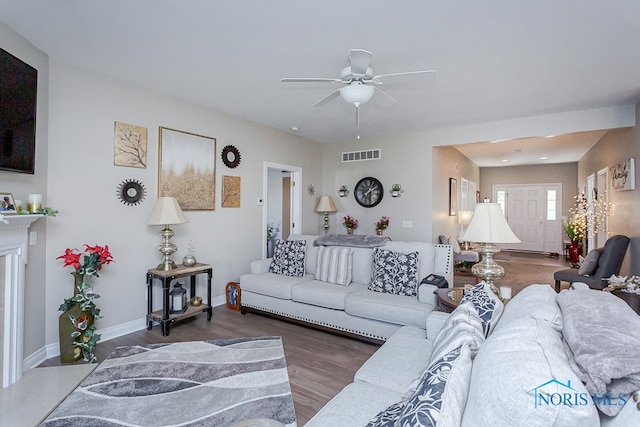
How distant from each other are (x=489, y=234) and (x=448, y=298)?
23.7 inches

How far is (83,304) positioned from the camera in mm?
2697

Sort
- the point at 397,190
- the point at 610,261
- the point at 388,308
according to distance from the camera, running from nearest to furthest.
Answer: the point at 388,308, the point at 610,261, the point at 397,190

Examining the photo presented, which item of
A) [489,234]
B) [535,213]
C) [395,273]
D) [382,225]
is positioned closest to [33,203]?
[395,273]

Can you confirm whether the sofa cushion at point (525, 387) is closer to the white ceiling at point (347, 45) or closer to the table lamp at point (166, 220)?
the white ceiling at point (347, 45)

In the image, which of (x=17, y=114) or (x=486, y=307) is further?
(x=17, y=114)

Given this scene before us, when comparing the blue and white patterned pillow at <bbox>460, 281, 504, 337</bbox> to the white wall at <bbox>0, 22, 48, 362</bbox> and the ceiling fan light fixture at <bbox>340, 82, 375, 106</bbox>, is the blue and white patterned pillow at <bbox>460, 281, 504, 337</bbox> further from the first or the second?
the white wall at <bbox>0, 22, 48, 362</bbox>

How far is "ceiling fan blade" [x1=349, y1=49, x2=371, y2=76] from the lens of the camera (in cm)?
220

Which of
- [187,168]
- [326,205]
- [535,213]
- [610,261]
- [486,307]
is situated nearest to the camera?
[486,307]

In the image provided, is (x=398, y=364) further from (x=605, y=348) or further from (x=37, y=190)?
(x=37, y=190)

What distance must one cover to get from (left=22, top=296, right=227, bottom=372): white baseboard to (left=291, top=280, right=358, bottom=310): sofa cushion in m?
1.69

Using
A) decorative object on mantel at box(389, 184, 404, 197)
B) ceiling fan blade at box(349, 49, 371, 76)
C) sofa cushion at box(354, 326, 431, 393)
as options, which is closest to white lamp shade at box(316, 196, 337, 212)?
decorative object on mantel at box(389, 184, 404, 197)

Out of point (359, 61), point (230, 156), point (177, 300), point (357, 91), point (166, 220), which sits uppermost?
point (359, 61)

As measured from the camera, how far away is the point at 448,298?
8.45ft

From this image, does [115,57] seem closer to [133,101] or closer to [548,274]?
[133,101]
